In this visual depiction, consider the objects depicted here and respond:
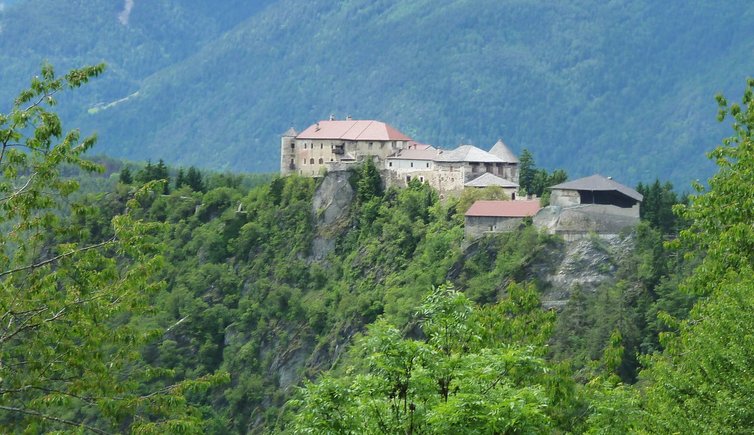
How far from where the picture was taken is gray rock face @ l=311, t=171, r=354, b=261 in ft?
328

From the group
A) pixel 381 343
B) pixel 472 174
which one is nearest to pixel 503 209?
pixel 472 174

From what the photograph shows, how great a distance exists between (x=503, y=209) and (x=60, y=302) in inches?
2350

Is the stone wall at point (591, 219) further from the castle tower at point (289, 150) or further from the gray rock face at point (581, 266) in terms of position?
the castle tower at point (289, 150)

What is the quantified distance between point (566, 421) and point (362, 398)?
9.77 meters

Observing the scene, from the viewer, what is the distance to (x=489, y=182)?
88250 millimetres

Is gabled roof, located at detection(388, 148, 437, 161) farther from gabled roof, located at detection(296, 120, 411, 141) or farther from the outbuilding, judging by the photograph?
the outbuilding

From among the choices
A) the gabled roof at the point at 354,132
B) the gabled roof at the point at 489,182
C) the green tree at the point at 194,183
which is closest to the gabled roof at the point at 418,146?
the gabled roof at the point at 354,132

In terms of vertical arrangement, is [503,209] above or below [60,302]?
above

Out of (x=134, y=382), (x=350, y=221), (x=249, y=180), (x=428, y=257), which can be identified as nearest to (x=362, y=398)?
(x=134, y=382)

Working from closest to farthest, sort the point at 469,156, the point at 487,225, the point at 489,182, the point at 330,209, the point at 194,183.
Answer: the point at 487,225
the point at 489,182
the point at 469,156
the point at 330,209
the point at 194,183

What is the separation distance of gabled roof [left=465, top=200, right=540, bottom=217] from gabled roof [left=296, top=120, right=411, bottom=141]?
55.4ft

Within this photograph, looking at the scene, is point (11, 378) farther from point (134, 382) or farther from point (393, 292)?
point (393, 292)

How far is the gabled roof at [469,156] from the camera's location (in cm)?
9025

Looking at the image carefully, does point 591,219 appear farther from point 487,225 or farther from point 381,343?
point 381,343
